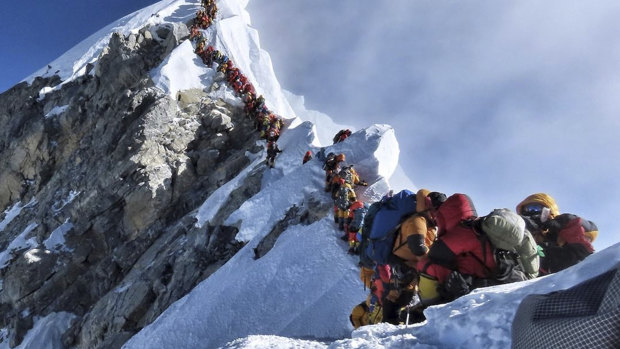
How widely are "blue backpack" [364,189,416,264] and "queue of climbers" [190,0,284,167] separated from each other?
10971 mm

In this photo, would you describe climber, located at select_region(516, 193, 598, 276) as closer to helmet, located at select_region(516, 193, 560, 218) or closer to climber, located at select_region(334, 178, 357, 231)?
helmet, located at select_region(516, 193, 560, 218)

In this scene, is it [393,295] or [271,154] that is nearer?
[393,295]

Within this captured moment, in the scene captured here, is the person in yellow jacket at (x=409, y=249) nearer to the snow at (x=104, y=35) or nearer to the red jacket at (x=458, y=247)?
the red jacket at (x=458, y=247)

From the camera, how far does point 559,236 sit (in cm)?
578

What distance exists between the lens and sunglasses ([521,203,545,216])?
6207 mm

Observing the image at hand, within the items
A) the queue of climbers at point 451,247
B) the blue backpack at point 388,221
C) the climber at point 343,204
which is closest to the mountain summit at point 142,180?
the climber at point 343,204

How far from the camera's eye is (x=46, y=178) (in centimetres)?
2647

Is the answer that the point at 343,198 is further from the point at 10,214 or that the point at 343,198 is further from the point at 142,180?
the point at 10,214

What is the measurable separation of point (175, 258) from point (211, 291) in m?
4.71

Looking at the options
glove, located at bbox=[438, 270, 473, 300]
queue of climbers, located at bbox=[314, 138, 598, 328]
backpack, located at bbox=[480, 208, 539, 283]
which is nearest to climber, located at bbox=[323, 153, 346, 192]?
queue of climbers, located at bbox=[314, 138, 598, 328]

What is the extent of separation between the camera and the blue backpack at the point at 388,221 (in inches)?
213

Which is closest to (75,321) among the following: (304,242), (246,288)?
(246,288)

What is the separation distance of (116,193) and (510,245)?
66.8 feet

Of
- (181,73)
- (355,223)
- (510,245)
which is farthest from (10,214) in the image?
(510,245)
